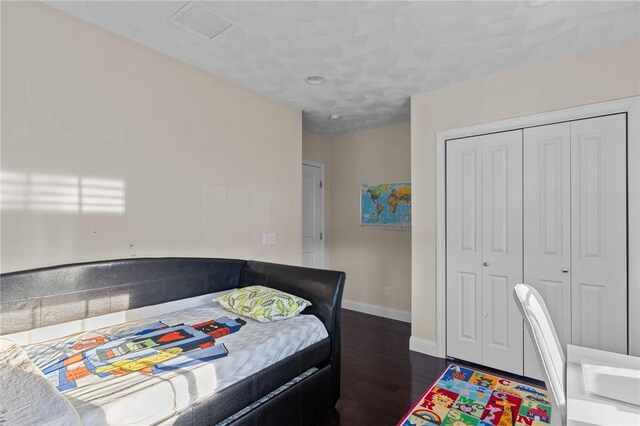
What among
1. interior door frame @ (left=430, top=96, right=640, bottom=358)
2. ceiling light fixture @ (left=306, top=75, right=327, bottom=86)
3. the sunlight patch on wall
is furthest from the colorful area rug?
ceiling light fixture @ (left=306, top=75, right=327, bottom=86)

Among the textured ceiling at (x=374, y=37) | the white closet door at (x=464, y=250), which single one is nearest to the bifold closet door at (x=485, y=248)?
the white closet door at (x=464, y=250)

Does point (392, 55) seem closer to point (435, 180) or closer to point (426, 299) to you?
point (435, 180)

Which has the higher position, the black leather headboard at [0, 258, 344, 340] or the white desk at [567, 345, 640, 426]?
the black leather headboard at [0, 258, 344, 340]

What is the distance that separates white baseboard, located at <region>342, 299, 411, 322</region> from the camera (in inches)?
163

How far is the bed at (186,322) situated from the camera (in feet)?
4.24

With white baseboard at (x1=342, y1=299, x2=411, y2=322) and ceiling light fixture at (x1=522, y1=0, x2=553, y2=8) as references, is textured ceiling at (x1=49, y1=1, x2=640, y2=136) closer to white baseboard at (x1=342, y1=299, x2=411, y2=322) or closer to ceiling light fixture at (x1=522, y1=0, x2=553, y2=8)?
ceiling light fixture at (x1=522, y1=0, x2=553, y2=8)

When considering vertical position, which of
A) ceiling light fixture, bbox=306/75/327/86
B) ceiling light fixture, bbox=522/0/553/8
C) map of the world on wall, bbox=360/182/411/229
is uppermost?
ceiling light fixture, bbox=522/0/553/8

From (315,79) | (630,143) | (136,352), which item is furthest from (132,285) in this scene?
(630,143)

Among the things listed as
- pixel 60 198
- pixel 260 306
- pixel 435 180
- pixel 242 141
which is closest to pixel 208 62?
pixel 242 141

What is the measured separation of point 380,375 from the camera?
105 inches

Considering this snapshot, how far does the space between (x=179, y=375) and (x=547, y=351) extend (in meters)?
1.47

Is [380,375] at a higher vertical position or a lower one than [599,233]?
lower

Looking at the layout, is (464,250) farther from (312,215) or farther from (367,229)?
(312,215)

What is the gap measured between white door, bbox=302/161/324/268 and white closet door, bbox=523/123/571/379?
278 cm
